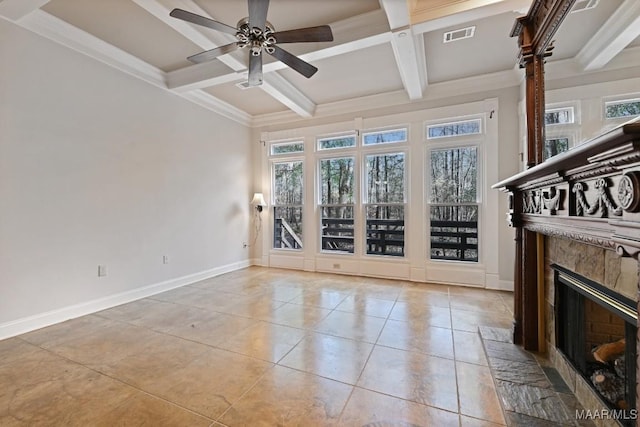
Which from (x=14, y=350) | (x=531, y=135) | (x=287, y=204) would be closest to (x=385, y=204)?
(x=287, y=204)

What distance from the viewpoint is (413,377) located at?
1.99 metres

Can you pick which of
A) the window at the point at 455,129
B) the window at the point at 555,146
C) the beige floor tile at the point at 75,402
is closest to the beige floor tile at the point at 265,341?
the beige floor tile at the point at 75,402

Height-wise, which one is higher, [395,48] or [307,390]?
[395,48]

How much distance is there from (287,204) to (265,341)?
11.6 feet

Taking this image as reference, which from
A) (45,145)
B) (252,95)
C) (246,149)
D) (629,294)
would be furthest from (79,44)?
(629,294)

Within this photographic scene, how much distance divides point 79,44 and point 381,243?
490 centimetres

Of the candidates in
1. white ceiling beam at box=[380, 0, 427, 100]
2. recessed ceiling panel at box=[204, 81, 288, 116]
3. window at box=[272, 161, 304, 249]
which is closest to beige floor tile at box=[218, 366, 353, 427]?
white ceiling beam at box=[380, 0, 427, 100]

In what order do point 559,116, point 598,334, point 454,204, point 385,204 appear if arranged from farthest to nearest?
point 385,204 < point 454,204 < point 559,116 < point 598,334

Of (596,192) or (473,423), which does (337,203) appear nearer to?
(473,423)

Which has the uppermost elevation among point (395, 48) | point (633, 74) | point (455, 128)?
point (395, 48)

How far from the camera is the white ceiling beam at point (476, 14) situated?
2453mm

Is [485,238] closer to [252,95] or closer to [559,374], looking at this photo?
[559,374]

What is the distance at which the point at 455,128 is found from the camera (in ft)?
14.6

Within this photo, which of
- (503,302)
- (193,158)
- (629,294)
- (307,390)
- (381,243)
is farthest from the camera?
(381,243)
